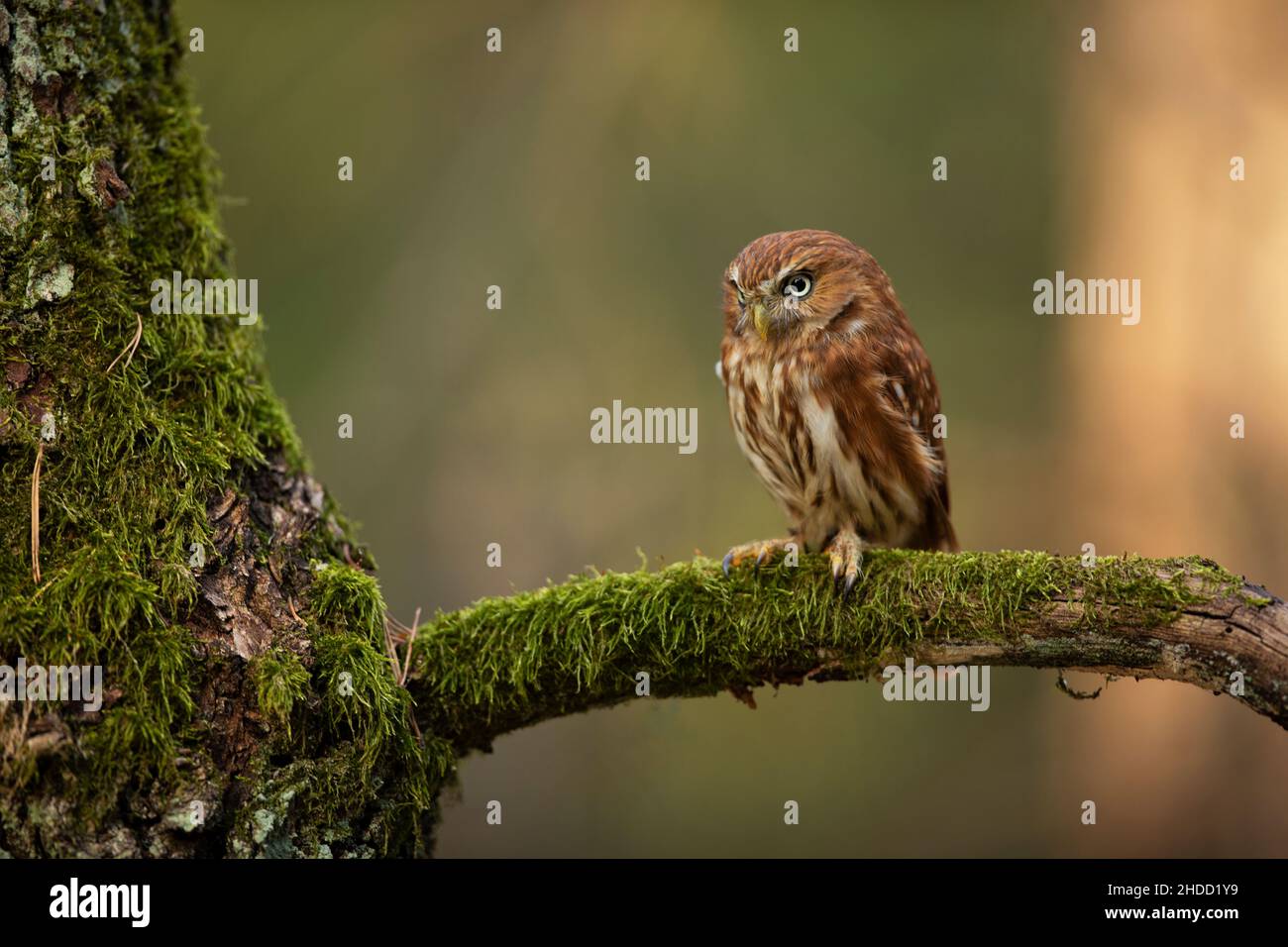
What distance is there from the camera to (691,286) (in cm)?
836

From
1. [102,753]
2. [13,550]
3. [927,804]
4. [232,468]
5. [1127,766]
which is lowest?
[927,804]

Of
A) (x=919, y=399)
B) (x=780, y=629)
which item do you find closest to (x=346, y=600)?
(x=780, y=629)

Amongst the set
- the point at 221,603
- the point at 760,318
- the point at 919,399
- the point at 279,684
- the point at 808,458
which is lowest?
the point at 279,684

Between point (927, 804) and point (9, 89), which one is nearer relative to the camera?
point (9, 89)

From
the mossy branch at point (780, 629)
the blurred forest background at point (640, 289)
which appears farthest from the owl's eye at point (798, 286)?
the blurred forest background at point (640, 289)

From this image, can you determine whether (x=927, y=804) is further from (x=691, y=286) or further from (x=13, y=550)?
(x=13, y=550)

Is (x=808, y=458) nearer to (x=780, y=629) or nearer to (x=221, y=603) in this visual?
(x=780, y=629)

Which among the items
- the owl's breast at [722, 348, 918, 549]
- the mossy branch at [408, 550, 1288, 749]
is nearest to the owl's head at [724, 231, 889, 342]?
the owl's breast at [722, 348, 918, 549]

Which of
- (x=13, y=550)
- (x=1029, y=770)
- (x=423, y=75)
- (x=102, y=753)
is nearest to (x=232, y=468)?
(x=13, y=550)

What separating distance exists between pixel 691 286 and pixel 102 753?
648 cm

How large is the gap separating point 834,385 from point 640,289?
4819 mm

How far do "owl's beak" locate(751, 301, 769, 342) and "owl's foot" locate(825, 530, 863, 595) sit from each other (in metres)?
0.86

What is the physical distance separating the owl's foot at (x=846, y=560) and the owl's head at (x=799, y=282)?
0.85 m

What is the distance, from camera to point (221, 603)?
2.68 m
